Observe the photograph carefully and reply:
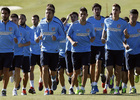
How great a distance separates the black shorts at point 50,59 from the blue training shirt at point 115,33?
1610 millimetres

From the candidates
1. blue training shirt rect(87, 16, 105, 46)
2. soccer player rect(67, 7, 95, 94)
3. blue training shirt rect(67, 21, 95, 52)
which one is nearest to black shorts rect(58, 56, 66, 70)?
blue training shirt rect(87, 16, 105, 46)

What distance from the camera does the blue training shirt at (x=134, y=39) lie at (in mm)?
14055

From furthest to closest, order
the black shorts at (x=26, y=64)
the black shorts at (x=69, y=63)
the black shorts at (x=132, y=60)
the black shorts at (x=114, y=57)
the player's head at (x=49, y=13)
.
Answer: the black shorts at (x=69, y=63) → the black shorts at (x=26, y=64) → the black shorts at (x=132, y=60) → the black shorts at (x=114, y=57) → the player's head at (x=49, y=13)

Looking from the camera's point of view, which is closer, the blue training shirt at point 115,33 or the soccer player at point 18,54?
the blue training shirt at point 115,33

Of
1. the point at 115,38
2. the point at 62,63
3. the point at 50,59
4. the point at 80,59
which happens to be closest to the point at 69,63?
the point at 62,63

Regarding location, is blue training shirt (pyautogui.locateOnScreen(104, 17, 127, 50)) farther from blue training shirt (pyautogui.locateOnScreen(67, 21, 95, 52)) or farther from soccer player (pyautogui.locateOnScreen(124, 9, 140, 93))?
blue training shirt (pyautogui.locateOnScreen(67, 21, 95, 52))

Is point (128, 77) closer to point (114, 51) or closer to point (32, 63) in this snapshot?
point (114, 51)

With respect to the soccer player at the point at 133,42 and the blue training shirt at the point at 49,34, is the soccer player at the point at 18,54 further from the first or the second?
the soccer player at the point at 133,42

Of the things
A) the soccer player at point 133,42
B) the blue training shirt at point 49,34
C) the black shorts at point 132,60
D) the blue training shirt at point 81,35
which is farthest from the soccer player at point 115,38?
the blue training shirt at point 49,34

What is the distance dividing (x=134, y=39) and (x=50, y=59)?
2556 mm

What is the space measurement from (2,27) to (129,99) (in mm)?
4014

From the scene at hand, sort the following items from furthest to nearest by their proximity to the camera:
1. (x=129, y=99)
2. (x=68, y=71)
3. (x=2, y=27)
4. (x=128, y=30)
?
(x=68, y=71) → (x=128, y=30) → (x=2, y=27) → (x=129, y=99)

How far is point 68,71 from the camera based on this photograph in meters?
15.7

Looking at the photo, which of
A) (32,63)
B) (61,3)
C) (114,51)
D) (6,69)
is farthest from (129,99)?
(61,3)
